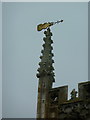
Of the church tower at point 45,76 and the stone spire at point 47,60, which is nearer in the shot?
the church tower at point 45,76

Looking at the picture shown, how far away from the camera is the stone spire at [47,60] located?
30312mm

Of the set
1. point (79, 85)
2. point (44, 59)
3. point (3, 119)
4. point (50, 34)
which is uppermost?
point (50, 34)

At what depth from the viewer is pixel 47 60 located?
31.4m

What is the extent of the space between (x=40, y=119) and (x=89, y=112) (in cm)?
364

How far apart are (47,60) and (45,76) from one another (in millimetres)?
1847

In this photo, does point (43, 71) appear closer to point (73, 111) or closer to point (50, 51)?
point (50, 51)

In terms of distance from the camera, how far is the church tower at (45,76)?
2808cm

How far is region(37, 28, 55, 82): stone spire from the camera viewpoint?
30312 mm

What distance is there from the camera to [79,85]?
1084 inches

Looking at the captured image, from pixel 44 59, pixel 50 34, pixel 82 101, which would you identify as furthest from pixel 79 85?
pixel 50 34

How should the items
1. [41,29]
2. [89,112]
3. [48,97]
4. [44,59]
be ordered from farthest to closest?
[41,29] < [44,59] < [48,97] < [89,112]

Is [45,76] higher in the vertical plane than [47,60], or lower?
lower

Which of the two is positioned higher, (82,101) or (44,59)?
(44,59)

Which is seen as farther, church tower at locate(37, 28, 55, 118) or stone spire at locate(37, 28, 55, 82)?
stone spire at locate(37, 28, 55, 82)
